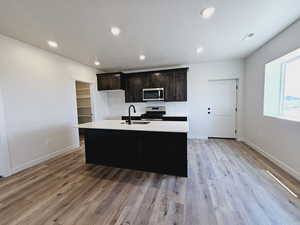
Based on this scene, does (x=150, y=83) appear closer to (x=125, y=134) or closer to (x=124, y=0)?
(x=125, y=134)

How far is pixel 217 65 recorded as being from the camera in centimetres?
439

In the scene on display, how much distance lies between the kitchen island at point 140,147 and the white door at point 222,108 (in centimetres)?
246

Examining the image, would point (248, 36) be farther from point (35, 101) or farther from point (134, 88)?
point (35, 101)

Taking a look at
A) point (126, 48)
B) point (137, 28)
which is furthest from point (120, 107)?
point (137, 28)

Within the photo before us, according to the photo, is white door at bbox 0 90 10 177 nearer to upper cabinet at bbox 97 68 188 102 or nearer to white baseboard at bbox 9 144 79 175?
white baseboard at bbox 9 144 79 175

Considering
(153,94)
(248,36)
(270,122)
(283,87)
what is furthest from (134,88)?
(283,87)

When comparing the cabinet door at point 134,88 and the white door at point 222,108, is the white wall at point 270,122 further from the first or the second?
the cabinet door at point 134,88

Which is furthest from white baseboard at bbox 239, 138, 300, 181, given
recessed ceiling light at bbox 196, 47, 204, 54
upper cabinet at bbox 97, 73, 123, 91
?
upper cabinet at bbox 97, 73, 123, 91

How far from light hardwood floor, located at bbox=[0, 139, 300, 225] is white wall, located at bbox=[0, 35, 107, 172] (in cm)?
52

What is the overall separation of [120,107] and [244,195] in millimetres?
4588

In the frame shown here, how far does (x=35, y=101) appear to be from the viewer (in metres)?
2.99

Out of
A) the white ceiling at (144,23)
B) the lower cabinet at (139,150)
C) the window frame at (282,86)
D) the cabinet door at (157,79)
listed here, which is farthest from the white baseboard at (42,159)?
the window frame at (282,86)

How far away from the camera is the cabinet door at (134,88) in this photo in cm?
483

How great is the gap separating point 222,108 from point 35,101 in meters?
5.17
